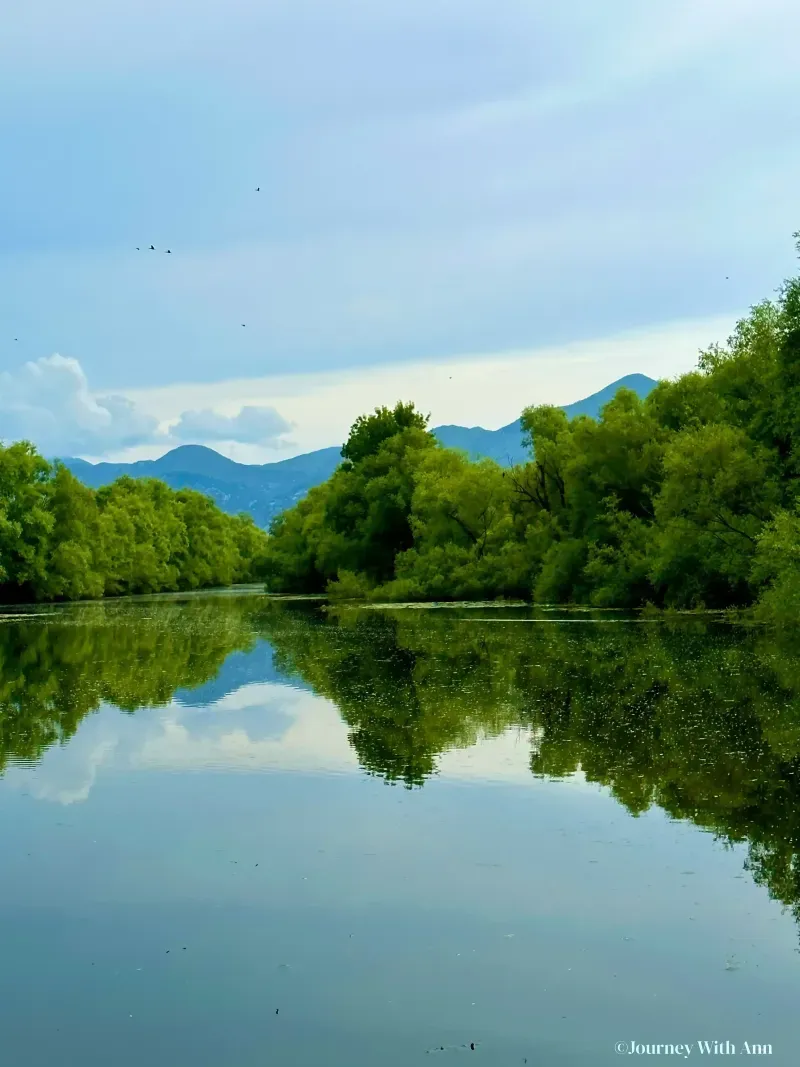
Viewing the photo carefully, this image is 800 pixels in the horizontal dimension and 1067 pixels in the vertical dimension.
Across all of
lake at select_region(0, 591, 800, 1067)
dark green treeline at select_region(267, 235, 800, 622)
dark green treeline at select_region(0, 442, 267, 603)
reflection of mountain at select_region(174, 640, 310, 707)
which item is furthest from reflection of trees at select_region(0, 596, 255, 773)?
dark green treeline at select_region(0, 442, 267, 603)

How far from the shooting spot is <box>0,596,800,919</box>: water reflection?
1611 cm

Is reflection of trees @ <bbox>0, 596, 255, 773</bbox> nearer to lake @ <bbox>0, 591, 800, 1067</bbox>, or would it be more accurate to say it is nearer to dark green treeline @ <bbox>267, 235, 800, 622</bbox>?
lake @ <bbox>0, 591, 800, 1067</bbox>

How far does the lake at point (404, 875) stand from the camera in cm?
829

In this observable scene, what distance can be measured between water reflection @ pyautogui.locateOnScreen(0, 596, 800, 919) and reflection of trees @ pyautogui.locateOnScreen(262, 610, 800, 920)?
44mm

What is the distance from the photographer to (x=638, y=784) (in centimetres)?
1592

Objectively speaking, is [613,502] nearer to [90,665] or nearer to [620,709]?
[90,665]

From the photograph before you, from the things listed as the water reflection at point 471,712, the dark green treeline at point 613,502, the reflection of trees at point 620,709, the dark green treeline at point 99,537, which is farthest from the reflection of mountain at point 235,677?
the dark green treeline at point 99,537

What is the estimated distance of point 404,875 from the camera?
11898 mm

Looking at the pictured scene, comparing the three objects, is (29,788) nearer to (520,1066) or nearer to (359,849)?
(359,849)

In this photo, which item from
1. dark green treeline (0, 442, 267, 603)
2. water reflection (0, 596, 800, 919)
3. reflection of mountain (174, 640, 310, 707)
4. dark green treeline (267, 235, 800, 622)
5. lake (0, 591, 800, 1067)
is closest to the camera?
lake (0, 591, 800, 1067)

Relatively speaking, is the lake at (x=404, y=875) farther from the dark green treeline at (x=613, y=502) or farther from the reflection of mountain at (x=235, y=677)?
the dark green treeline at (x=613, y=502)

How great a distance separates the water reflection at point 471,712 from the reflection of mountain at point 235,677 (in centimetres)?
9

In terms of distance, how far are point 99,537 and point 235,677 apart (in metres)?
78.4

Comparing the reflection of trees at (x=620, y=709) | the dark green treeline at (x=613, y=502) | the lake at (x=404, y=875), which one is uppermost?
the dark green treeline at (x=613, y=502)
